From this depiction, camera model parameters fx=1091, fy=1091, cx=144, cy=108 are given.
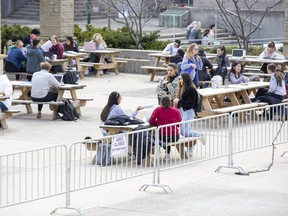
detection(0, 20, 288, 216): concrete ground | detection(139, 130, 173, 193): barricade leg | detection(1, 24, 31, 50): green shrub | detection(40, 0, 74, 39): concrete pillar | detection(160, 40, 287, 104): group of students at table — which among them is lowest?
detection(0, 20, 288, 216): concrete ground

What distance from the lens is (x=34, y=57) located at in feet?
85.5

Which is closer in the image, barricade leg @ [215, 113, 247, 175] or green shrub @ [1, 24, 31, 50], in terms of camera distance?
barricade leg @ [215, 113, 247, 175]

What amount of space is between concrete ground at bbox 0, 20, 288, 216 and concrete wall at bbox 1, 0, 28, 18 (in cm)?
3724

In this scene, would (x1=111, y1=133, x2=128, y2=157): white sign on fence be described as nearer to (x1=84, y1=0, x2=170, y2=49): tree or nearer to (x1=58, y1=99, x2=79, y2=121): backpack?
(x1=58, y1=99, x2=79, y2=121): backpack

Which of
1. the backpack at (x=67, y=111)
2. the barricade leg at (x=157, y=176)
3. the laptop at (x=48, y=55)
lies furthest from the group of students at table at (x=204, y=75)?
the barricade leg at (x=157, y=176)

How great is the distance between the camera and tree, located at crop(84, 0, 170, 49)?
36438 mm

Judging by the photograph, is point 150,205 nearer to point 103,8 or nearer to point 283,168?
point 283,168

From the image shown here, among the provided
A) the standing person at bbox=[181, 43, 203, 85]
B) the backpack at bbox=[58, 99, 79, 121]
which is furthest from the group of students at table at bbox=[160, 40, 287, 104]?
the backpack at bbox=[58, 99, 79, 121]

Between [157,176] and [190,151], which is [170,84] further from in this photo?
[157,176]

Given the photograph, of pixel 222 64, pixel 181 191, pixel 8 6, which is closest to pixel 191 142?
pixel 181 191

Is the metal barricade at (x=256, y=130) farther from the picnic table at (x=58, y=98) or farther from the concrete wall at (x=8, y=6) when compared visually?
the concrete wall at (x=8, y=6)

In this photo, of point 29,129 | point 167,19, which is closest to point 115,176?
point 29,129

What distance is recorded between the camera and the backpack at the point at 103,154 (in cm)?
1465

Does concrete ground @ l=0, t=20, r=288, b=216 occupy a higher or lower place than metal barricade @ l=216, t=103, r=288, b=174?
lower
